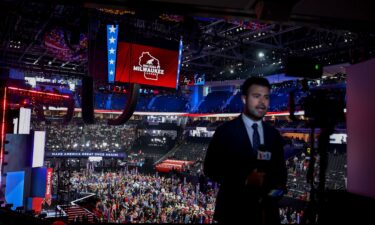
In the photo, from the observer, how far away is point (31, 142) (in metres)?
13.3

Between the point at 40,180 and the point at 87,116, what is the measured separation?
7681 mm

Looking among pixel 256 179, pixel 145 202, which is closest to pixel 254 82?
pixel 256 179

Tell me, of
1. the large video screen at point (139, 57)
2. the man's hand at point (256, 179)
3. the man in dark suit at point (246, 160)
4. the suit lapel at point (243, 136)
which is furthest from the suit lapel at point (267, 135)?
the large video screen at point (139, 57)

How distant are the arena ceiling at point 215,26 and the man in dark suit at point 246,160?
1359mm

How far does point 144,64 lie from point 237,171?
25.5ft

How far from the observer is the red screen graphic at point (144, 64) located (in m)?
9.34

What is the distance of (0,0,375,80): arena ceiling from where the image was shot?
351 centimetres

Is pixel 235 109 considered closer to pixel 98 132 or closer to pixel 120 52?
pixel 98 132

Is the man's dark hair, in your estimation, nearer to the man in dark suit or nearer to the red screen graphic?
the man in dark suit

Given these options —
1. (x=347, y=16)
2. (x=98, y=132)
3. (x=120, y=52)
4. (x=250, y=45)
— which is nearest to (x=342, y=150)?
(x=250, y=45)

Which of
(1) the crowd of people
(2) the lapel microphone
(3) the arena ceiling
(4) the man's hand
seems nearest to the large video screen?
(3) the arena ceiling

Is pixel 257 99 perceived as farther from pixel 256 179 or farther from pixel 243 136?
pixel 256 179

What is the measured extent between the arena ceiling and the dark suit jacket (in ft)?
5.18

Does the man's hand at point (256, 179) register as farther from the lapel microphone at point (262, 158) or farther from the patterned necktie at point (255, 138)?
the patterned necktie at point (255, 138)
